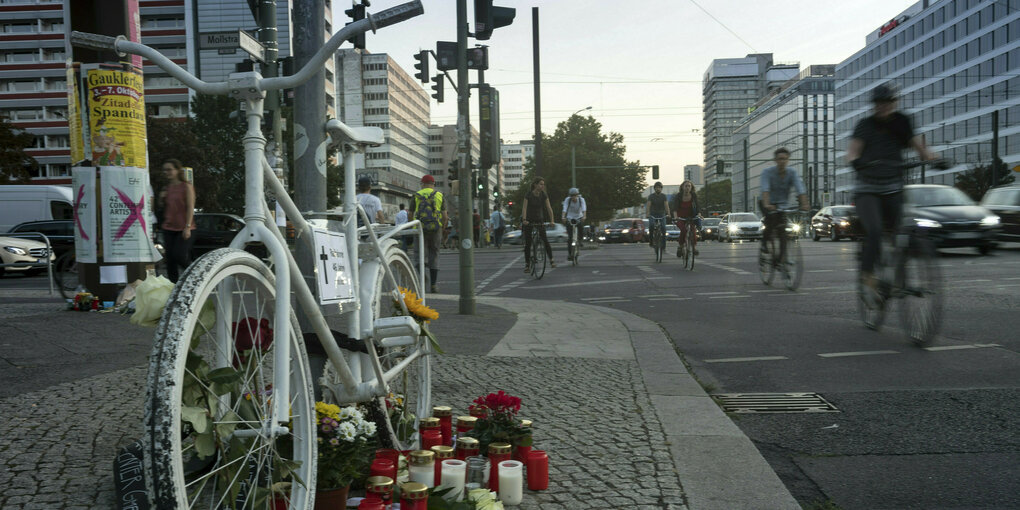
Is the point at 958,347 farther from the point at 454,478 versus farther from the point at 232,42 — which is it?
the point at 232,42

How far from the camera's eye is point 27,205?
25.4m

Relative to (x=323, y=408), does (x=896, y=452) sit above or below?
below

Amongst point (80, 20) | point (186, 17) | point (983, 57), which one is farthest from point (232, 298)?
point (983, 57)

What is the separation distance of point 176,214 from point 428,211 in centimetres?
350

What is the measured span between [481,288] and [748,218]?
30153mm

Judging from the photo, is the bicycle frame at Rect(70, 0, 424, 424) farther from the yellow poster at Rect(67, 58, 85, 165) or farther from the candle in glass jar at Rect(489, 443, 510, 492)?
the yellow poster at Rect(67, 58, 85, 165)

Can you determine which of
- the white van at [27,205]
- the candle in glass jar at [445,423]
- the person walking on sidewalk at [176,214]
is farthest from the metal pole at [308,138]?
the white van at [27,205]

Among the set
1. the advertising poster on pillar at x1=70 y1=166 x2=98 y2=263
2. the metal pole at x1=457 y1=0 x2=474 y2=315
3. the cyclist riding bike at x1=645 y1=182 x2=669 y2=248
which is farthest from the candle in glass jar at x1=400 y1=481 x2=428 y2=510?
the cyclist riding bike at x1=645 y1=182 x2=669 y2=248

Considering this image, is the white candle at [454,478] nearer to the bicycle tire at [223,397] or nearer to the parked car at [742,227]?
the bicycle tire at [223,397]

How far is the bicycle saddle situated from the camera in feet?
9.22

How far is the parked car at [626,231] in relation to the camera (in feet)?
147

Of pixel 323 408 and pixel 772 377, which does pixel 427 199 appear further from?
pixel 323 408

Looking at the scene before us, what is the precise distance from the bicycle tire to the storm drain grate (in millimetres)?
2745

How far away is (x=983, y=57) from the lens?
8144 centimetres
